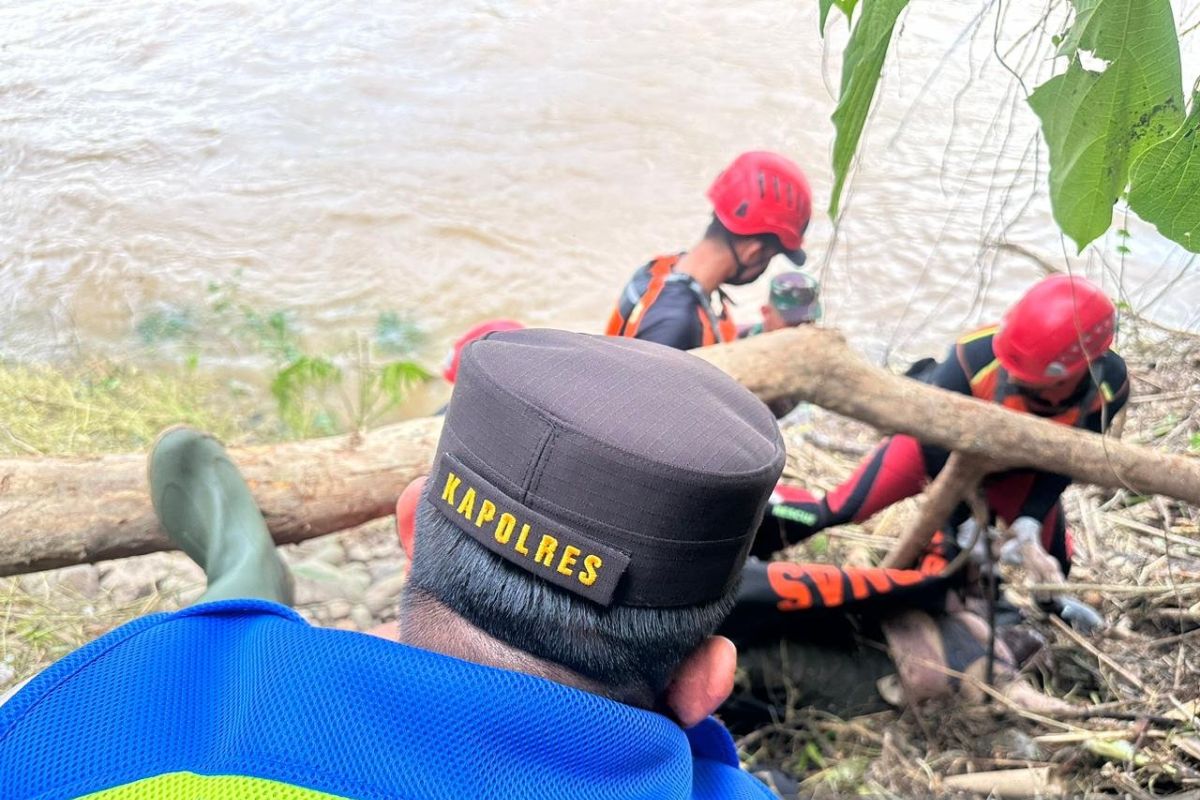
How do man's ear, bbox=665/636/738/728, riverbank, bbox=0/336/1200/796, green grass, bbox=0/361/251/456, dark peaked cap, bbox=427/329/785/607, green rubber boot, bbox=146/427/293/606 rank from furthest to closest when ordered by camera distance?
green grass, bbox=0/361/251/456 → riverbank, bbox=0/336/1200/796 → green rubber boot, bbox=146/427/293/606 → man's ear, bbox=665/636/738/728 → dark peaked cap, bbox=427/329/785/607

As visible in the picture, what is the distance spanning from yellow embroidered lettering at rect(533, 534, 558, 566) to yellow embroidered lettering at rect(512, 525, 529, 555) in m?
0.01

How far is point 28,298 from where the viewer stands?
26.5ft

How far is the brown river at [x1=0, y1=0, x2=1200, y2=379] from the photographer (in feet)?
27.6

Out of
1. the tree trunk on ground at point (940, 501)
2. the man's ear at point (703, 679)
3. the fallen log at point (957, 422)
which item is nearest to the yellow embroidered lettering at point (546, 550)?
the man's ear at point (703, 679)

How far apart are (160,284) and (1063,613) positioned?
7.92m

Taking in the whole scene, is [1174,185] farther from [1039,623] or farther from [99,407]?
[99,407]

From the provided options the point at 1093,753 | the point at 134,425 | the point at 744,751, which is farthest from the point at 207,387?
the point at 1093,753

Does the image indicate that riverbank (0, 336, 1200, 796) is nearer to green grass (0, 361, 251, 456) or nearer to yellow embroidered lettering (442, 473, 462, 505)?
green grass (0, 361, 251, 456)

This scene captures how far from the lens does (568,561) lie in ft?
2.85

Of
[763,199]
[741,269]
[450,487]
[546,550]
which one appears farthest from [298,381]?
[546,550]

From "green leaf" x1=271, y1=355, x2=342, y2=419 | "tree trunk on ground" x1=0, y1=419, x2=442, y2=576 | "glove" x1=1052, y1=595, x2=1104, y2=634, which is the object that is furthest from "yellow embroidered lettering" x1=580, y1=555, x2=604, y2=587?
"green leaf" x1=271, y1=355, x2=342, y2=419

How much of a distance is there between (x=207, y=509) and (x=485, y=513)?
3.65 feet

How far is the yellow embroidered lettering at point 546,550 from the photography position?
34.1 inches

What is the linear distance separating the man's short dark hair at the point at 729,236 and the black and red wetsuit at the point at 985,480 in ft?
3.01
